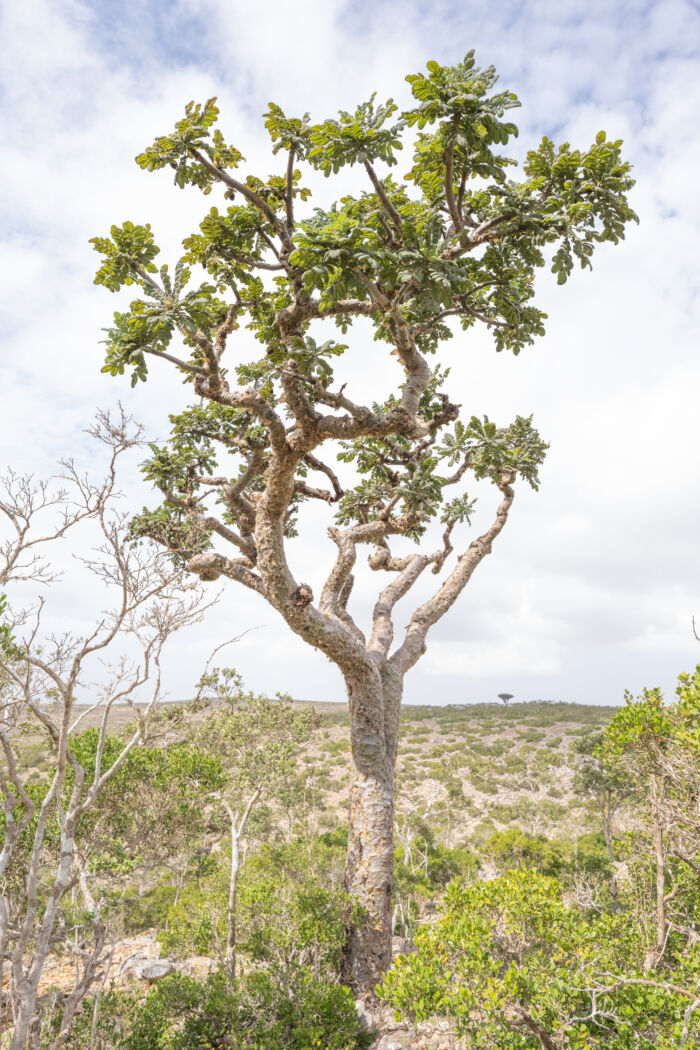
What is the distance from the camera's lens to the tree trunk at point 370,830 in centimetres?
790

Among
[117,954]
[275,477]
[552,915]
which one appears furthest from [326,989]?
[117,954]

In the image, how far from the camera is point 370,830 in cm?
835

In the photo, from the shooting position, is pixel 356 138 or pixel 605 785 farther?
pixel 605 785

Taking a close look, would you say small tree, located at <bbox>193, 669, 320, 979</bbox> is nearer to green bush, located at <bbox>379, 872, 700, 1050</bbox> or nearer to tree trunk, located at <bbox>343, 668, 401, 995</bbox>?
tree trunk, located at <bbox>343, 668, 401, 995</bbox>

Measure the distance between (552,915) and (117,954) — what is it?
1484 cm

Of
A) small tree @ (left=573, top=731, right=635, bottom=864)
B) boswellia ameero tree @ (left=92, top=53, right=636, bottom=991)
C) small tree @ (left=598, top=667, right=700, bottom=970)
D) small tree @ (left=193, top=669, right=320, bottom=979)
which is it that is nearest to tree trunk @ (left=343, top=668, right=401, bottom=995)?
boswellia ameero tree @ (left=92, top=53, right=636, bottom=991)

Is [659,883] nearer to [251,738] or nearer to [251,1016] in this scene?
[251,1016]

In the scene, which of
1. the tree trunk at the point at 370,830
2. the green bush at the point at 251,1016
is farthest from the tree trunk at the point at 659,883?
the green bush at the point at 251,1016

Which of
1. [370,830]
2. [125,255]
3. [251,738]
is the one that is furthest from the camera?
[251,738]

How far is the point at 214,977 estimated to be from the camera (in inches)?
314

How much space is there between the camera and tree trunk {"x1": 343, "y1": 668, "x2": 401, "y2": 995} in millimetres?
7898

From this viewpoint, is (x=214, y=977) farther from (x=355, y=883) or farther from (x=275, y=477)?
(x=275, y=477)

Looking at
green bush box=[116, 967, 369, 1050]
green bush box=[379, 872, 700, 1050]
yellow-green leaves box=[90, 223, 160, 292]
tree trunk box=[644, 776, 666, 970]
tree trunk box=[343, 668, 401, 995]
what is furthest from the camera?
tree trunk box=[343, 668, 401, 995]

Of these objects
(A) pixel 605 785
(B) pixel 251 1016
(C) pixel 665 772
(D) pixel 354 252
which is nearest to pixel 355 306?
(D) pixel 354 252
